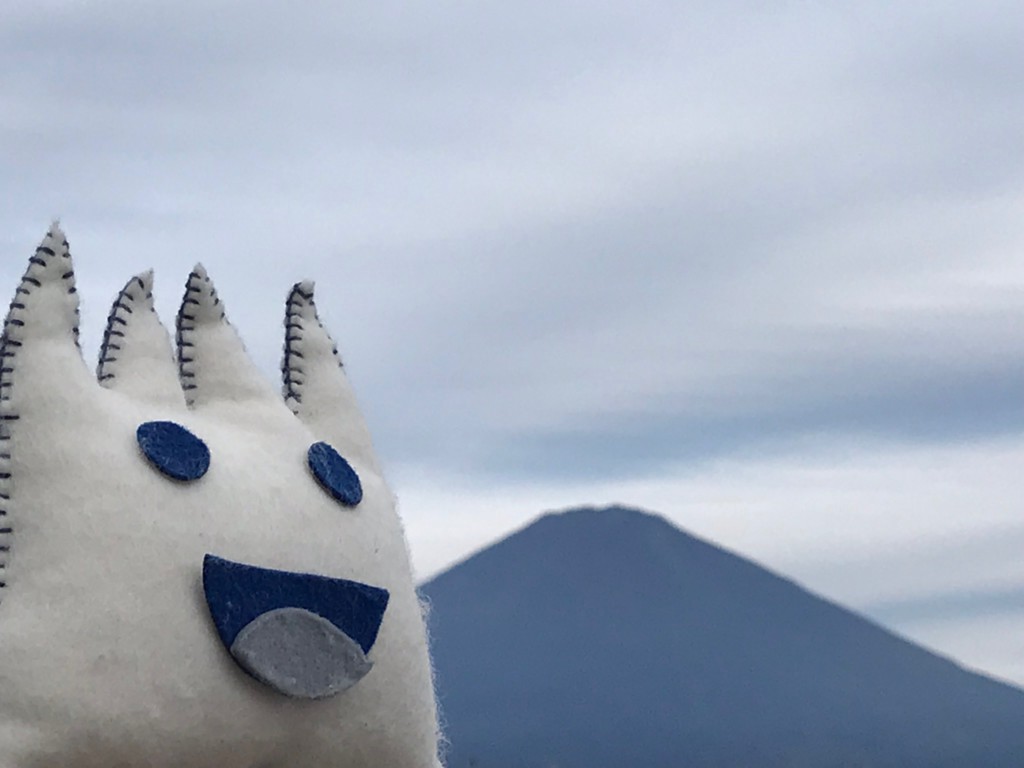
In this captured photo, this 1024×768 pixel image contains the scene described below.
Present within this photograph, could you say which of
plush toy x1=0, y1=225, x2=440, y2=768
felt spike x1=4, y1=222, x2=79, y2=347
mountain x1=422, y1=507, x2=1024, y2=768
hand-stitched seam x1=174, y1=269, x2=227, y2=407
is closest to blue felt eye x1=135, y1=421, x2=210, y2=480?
plush toy x1=0, y1=225, x2=440, y2=768

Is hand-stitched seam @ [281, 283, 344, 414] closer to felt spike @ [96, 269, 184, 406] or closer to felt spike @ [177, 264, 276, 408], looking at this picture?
felt spike @ [177, 264, 276, 408]

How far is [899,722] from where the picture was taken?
130 m

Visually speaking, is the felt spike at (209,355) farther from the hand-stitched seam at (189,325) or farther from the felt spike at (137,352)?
the felt spike at (137,352)

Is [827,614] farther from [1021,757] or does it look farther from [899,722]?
[1021,757]

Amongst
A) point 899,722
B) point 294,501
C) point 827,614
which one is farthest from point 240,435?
point 827,614

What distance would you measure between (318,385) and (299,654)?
4.50 ft

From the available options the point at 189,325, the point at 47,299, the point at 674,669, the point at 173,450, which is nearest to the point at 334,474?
the point at 173,450

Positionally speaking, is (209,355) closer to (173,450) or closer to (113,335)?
(113,335)

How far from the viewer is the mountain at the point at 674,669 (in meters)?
115

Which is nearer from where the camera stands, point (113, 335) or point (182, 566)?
point (182, 566)

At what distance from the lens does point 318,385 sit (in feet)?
22.7

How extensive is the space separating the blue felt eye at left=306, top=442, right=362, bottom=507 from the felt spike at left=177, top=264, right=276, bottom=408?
0.32 m

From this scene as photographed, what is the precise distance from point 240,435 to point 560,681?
121 m

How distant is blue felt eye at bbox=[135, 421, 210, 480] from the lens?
5.83 m
